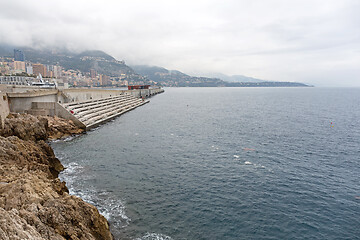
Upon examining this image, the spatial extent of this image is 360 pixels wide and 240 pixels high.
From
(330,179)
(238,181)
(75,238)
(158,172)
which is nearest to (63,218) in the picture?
(75,238)

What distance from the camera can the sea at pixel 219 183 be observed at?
19094 millimetres

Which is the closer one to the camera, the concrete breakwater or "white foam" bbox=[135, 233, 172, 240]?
"white foam" bbox=[135, 233, 172, 240]

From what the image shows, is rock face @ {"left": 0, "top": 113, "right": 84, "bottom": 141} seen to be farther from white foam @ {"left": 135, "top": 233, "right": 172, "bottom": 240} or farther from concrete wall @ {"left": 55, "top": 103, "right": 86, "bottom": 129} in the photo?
white foam @ {"left": 135, "top": 233, "right": 172, "bottom": 240}

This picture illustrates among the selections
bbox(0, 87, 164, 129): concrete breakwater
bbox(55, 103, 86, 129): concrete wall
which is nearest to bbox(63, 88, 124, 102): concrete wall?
bbox(0, 87, 164, 129): concrete breakwater

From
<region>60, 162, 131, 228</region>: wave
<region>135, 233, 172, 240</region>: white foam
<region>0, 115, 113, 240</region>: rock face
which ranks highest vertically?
<region>0, 115, 113, 240</region>: rock face

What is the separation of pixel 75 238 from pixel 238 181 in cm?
2014

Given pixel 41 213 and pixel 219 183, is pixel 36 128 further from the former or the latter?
pixel 219 183

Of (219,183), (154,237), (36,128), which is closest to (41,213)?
(154,237)

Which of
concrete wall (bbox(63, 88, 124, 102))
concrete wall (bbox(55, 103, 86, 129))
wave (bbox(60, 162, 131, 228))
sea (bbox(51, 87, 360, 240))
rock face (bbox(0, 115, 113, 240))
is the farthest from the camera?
Result: concrete wall (bbox(63, 88, 124, 102))

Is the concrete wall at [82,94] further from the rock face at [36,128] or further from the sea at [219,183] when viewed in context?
the sea at [219,183]

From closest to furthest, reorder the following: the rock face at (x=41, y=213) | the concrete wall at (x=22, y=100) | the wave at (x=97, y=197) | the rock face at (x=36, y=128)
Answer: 1. the rock face at (x=41, y=213)
2. the wave at (x=97, y=197)
3. the rock face at (x=36, y=128)
4. the concrete wall at (x=22, y=100)

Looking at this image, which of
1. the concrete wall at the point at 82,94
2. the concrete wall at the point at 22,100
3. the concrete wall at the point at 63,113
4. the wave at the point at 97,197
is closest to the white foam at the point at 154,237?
the wave at the point at 97,197

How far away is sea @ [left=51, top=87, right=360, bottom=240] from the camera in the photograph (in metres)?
19.1

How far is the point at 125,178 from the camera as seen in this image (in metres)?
27.8
